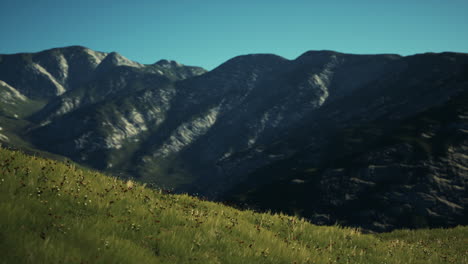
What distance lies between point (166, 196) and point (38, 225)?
17.9 ft

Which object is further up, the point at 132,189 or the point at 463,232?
the point at 132,189

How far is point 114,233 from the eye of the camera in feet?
20.9

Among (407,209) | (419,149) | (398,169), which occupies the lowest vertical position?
(407,209)

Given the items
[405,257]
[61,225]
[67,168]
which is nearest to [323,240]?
[405,257]

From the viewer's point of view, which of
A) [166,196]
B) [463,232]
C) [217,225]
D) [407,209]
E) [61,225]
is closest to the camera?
[61,225]

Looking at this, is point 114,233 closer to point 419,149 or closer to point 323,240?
point 323,240

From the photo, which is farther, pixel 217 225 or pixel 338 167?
pixel 338 167

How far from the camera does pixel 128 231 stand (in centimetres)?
682

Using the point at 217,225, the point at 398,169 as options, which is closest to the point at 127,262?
the point at 217,225

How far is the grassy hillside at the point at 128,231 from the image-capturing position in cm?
552

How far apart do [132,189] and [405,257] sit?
807 centimetres

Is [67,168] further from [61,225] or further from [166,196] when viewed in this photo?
[61,225]

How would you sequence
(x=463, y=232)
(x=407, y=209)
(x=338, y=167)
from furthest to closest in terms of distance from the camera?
(x=338, y=167), (x=407, y=209), (x=463, y=232)

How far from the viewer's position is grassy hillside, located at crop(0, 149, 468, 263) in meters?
5.52
